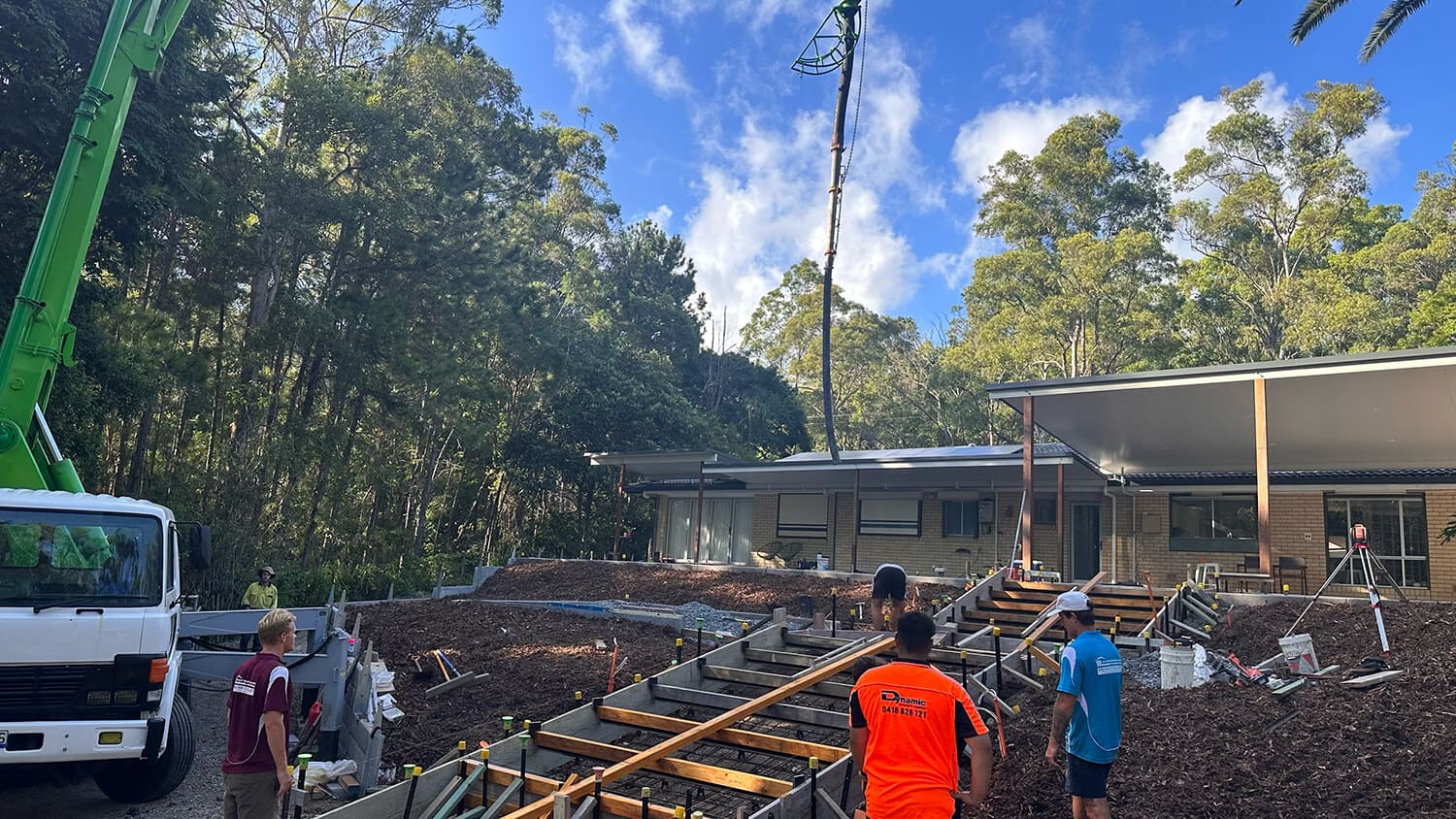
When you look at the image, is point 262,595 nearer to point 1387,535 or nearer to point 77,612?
point 77,612

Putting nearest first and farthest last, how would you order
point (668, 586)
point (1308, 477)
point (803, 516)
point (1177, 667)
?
point (1177, 667) → point (1308, 477) → point (668, 586) → point (803, 516)

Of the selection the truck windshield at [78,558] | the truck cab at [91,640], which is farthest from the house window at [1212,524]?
the truck windshield at [78,558]

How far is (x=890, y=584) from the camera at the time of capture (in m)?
7.97

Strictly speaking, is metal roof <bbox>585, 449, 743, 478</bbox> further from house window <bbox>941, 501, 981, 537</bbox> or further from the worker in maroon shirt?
the worker in maroon shirt

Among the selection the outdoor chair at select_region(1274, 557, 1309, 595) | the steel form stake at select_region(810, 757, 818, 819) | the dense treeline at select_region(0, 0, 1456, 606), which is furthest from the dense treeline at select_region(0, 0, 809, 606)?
the outdoor chair at select_region(1274, 557, 1309, 595)

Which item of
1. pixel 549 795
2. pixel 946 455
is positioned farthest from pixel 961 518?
pixel 549 795

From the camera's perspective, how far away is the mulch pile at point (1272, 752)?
5.39 metres

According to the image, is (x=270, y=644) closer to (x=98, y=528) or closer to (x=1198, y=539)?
(x=98, y=528)

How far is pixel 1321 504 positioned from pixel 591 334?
25938mm

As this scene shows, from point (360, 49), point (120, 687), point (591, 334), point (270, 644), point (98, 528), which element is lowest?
point (120, 687)

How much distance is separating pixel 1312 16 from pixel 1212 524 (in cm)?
1145

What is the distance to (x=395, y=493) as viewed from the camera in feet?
94.7

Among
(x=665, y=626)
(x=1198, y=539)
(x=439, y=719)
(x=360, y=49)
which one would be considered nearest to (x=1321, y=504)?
(x=1198, y=539)

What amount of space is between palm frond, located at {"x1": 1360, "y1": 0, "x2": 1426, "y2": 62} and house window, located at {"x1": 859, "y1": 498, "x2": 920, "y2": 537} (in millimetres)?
13643
